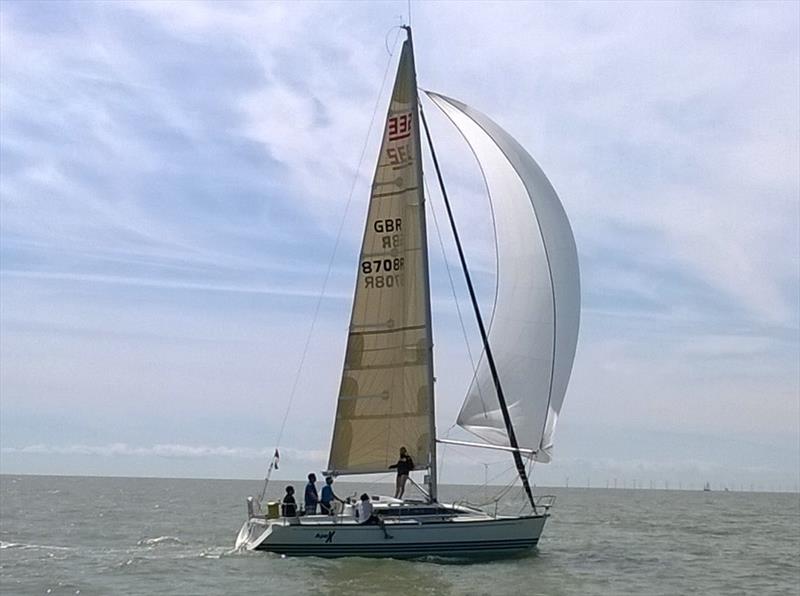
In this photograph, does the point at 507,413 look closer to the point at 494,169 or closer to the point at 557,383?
the point at 557,383

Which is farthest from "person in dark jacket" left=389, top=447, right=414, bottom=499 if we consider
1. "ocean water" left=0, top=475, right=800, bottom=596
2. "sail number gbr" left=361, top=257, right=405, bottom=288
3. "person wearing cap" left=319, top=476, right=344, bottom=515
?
"sail number gbr" left=361, top=257, right=405, bottom=288

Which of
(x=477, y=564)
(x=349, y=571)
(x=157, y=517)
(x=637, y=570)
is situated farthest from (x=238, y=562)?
(x=157, y=517)

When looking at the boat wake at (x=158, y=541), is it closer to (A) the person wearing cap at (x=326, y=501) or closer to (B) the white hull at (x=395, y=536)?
(A) the person wearing cap at (x=326, y=501)

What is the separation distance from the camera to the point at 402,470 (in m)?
23.6

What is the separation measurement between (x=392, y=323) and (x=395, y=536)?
4740mm

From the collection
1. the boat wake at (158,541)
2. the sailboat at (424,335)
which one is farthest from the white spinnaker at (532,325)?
the boat wake at (158,541)

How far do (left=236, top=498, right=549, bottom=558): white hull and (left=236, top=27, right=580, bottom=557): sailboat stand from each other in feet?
2.07

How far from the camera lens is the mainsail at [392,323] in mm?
23953

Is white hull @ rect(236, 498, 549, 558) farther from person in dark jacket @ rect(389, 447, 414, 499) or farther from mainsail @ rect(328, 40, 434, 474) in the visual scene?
mainsail @ rect(328, 40, 434, 474)

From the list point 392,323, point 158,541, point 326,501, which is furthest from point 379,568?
point 158,541

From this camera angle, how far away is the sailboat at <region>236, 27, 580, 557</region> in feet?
77.5

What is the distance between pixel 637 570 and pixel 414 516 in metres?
5.30

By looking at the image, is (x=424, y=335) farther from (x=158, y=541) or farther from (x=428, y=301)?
(x=158, y=541)

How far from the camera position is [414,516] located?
22.0 metres
